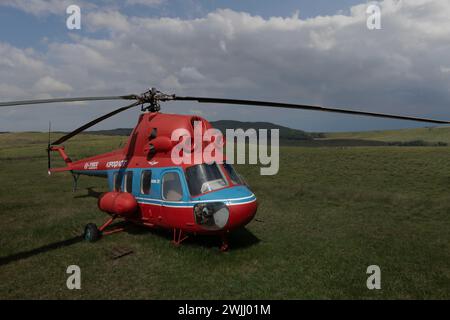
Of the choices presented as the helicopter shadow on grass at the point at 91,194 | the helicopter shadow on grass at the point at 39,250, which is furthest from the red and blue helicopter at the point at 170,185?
the helicopter shadow on grass at the point at 91,194

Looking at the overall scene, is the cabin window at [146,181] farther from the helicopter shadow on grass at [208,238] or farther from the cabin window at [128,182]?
the helicopter shadow on grass at [208,238]

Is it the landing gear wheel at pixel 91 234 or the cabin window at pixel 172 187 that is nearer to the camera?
the cabin window at pixel 172 187

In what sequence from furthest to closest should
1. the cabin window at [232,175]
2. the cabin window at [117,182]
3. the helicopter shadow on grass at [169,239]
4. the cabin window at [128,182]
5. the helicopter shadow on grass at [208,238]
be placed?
1. the cabin window at [117,182]
2. the cabin window at [128,182]
3. the helicopter shadow on grass at [208,238]
4. the cabin window at [232,175]
5. the helicopter shadow on grass at [169,239]

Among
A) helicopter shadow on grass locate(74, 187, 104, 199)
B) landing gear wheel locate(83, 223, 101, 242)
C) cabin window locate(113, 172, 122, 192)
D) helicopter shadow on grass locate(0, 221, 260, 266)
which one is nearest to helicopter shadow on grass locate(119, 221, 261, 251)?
helicopter shadow on grass locate(0, 221, 260, 266)

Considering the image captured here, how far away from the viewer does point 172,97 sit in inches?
404

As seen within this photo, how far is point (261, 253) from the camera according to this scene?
10.1m

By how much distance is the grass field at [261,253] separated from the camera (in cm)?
789

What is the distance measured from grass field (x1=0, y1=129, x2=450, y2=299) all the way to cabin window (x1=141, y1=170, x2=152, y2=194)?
189 cm

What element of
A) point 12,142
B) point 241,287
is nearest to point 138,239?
point 241,287

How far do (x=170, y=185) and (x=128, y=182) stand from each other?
104 inches

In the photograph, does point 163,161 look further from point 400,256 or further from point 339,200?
point 339,200

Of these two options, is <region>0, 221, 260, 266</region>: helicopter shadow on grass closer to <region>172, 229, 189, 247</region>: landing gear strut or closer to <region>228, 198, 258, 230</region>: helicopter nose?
<region>172, 229, 189, 247</region>: landing gear strut

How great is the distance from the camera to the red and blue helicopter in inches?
364

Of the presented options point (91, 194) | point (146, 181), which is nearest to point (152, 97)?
point (146, 181)
